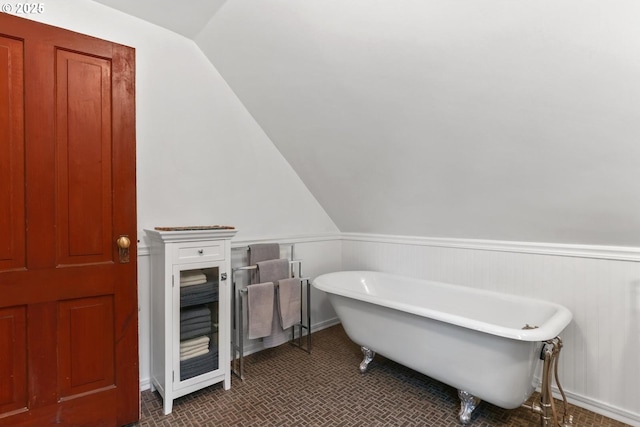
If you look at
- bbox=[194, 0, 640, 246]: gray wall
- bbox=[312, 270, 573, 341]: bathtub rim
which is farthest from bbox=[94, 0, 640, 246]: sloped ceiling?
bbox=[312, 270, 573, 341]: bathtub rim

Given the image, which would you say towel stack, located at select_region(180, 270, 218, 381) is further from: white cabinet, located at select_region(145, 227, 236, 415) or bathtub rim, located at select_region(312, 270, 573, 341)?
bathtub rim, located at select_region(312, 270, 573, 341)

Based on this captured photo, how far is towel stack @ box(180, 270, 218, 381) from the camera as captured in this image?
199 cm

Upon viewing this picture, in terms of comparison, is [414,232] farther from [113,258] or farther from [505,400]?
[113,258]

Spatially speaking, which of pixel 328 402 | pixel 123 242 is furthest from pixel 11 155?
pixel 328 402

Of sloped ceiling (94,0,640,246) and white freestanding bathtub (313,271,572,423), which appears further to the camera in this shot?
white freestanding bathtub (313,271,572,423)

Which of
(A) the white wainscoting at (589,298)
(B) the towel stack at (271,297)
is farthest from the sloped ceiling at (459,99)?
(B) the towel stack at (271,297)

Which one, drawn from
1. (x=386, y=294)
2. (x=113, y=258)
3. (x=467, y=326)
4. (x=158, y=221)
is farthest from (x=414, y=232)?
(x=113, y=258)

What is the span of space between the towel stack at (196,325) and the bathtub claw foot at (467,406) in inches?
59.5

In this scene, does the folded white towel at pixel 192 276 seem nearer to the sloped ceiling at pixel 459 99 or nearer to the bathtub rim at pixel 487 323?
the bathtub rim at pixel 487 323

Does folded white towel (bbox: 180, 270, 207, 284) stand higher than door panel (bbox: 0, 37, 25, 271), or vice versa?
door panel (bbox: 0, 37, 25, 271)

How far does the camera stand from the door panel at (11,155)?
4.56 feet

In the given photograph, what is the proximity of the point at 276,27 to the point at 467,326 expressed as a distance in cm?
195

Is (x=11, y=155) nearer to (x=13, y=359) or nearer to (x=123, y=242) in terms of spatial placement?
(x=123, y=242)

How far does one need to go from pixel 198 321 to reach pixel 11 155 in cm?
129
